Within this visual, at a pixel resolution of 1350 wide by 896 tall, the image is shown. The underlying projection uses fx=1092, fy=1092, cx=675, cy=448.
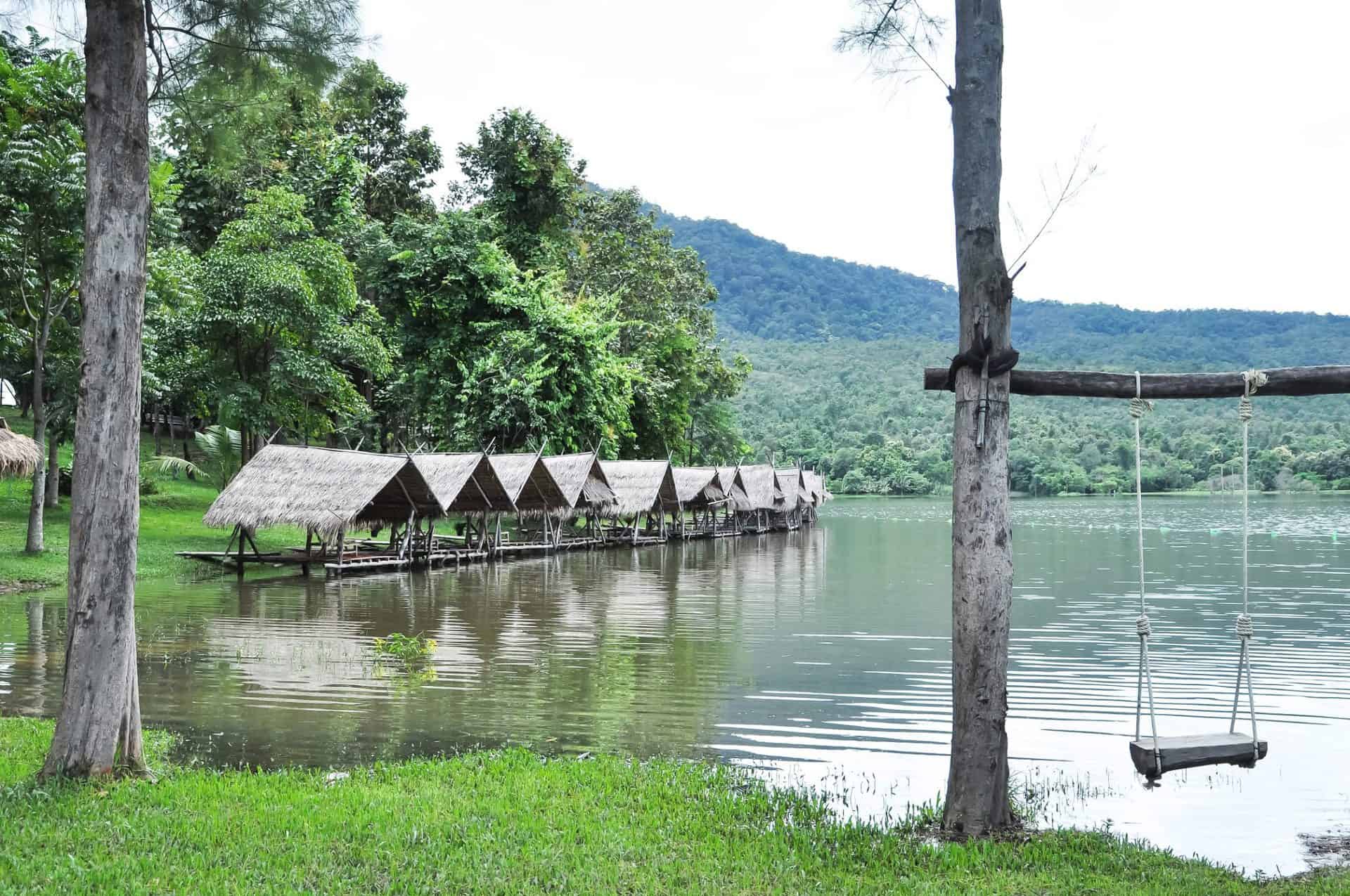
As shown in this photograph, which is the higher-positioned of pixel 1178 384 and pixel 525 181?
pixel 525 181

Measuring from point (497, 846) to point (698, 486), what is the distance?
27.3 meters

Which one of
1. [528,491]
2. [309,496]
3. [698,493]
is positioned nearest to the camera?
[309,496]

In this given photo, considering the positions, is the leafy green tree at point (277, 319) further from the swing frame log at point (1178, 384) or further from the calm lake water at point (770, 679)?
the swing frame log at point (1178, 384)

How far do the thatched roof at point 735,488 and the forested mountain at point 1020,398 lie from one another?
10935mm

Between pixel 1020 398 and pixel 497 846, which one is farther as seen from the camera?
pixel 1020 398

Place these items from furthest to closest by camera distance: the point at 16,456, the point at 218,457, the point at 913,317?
1. the point at 913,317
2. the point at 218,457
3. the point at 16,456

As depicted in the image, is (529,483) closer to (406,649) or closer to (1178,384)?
(406,649)

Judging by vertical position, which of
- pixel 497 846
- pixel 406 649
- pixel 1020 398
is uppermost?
pixel 1020 398

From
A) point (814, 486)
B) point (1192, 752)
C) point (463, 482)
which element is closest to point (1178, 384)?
point (1192, 752)

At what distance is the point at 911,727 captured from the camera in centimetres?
796

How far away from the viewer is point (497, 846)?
4348 mm

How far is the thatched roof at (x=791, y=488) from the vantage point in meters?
38.9

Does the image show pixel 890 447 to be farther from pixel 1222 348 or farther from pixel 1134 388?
pixel 1134 388

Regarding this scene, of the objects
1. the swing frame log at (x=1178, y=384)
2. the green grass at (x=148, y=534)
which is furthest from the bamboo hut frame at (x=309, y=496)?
the swing frame log at (x=1178, y=384)
